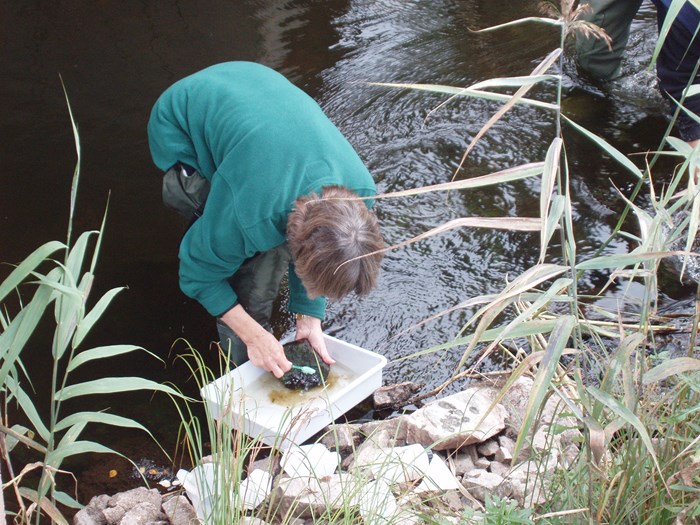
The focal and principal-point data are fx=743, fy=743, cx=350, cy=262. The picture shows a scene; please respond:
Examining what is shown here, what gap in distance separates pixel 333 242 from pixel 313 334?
822 millimetres

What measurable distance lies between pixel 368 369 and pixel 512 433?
0.57m

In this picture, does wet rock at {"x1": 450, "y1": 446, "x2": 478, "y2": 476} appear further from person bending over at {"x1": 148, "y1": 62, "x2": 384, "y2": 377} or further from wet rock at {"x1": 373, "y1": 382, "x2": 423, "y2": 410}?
person bending over at {"x1": 148, "y1": 62, "x2": 384, "y2": 377}

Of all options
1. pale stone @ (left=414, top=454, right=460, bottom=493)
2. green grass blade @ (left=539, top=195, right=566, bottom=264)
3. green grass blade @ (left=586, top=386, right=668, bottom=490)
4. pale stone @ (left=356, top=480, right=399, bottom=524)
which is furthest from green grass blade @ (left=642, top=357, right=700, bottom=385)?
pale stone @ (left=414, top=454, right=460, bottom=493)

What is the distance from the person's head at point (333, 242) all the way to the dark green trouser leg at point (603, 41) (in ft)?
8.89

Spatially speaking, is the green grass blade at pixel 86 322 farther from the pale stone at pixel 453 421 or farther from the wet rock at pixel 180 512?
the pale stone at pixel 453 421

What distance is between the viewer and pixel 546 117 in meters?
4.54

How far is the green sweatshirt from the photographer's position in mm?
2227

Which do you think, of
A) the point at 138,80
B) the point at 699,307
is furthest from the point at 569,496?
the point at 138,80

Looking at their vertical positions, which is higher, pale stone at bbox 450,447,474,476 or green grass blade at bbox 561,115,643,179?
green grass blade at bbox 561,115,643,179

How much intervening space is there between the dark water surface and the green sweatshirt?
0.65 m

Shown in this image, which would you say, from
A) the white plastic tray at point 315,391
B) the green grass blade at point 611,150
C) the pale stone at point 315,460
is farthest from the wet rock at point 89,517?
the green grass blade at point 611,150

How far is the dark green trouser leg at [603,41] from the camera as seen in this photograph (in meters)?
4.25

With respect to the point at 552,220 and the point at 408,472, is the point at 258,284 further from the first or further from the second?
the point at 552,220

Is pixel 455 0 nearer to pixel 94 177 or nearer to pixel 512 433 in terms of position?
pixel 94 177
